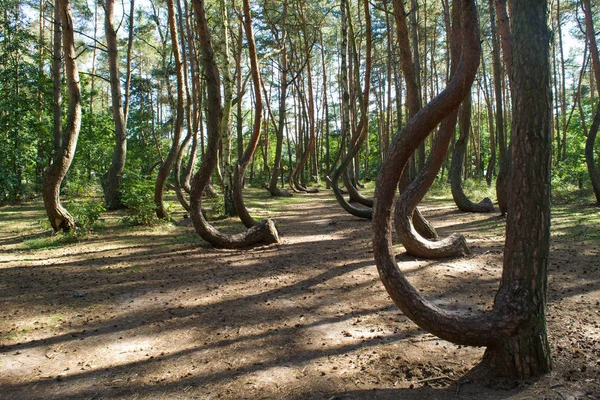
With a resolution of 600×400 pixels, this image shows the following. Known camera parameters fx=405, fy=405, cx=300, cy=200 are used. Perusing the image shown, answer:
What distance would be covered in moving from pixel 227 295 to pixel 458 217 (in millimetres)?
7731

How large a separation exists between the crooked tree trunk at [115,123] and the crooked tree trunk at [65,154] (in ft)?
9.83

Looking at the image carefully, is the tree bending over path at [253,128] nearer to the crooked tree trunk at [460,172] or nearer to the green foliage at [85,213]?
the green foliage at [85,213]

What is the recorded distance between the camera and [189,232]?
9.30m

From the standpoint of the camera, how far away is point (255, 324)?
4.11 metres

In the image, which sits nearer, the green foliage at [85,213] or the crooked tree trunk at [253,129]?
the crooked tree trunk at [253,129]

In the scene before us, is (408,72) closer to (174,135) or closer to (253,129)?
(253,129)

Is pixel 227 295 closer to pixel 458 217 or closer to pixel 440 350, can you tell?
pixel 440 350

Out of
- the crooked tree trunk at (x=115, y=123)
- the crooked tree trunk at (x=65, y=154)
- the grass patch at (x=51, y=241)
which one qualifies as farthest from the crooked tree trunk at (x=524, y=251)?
the crooked tree trunk at (x=115, y=123)

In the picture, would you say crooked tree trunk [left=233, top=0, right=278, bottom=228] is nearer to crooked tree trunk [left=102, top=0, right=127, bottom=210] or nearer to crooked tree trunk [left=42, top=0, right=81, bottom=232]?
crooked tree trunk [left=42, top=0, right=81, bottom=232]

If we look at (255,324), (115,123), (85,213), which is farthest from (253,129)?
(115,123)

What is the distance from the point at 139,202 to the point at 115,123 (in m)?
3.48

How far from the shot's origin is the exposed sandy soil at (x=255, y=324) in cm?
290

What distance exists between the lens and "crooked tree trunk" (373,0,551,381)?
260 centimetres

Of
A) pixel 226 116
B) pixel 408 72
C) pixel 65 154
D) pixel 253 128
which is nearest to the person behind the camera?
pixel 408 72
